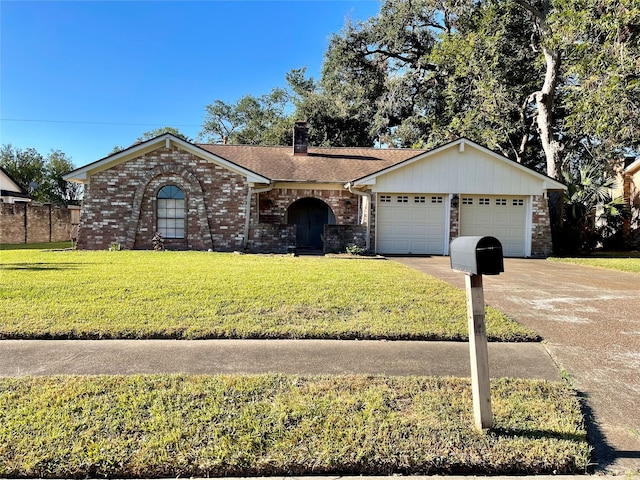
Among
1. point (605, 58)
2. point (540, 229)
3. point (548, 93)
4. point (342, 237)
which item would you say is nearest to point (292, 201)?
point (342, 237)

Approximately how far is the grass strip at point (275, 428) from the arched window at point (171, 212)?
12431mm

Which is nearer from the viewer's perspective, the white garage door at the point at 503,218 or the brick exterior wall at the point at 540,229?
the brick exterior wall at the point at 540,229

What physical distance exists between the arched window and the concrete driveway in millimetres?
9799

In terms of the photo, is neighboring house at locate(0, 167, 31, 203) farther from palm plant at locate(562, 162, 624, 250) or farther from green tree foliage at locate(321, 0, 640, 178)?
palm plant at locate(562, 162, 624, 250)

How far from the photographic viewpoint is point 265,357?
4164mm

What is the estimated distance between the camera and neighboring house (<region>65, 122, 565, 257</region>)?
15.1 m

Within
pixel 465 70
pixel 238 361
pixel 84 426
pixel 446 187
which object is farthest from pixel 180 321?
pixel 465 70

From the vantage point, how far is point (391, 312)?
5.81 m

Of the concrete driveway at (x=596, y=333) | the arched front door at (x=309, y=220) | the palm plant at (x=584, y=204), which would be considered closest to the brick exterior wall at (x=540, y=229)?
the palm plant at (x=584, y=204)

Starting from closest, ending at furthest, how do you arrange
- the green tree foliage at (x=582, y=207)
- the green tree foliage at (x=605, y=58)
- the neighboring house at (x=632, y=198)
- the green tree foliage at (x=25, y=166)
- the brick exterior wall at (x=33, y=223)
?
the green tree foliage at (x=605, y=58), the green tree foliage at (x=582, y=207), the brick exterior wall at (x=33, y=223), the neighboring house at (x=632, y=198), the green tree foliage at (x=25, y=166)

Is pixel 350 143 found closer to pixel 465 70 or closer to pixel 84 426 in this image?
pixel 465 70

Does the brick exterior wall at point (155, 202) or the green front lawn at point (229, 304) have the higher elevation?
the brick exterior wall at point (155, 202)

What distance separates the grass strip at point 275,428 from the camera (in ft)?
8.04

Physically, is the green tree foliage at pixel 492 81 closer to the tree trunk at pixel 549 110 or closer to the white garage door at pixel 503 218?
the tree trunk at pixel 549 110
